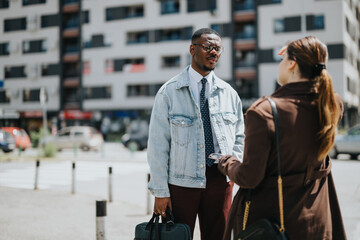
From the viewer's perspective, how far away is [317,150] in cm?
201

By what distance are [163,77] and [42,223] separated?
34449 millimetres

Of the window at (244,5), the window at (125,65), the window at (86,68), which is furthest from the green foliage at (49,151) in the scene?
the window at (244,5)

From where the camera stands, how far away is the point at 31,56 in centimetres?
4656

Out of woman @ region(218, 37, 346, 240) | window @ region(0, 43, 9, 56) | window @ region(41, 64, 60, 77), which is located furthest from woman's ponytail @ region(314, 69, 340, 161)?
window @ region(0, 43, 9, 56)

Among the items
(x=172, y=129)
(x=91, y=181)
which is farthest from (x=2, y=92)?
(x=172, y=129)

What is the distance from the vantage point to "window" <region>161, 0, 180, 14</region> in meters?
40.2

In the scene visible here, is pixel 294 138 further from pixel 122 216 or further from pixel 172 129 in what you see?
pixel 122 216

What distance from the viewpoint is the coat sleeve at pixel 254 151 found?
1.93 m

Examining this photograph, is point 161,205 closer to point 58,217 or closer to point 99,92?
point 58,217

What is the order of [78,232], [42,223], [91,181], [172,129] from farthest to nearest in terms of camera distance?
[91,181]
[42,223]
[78,232]
[172,129]

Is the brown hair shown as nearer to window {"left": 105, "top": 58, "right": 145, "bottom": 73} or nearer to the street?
the street

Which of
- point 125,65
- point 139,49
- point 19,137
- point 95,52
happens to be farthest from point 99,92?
point 19,137

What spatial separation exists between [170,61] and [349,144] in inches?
1009

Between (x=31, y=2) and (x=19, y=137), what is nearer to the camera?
(x=19, y=137)
